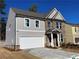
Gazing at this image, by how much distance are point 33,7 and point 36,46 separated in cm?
5083

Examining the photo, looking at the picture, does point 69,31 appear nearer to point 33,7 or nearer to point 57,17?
point 57,17

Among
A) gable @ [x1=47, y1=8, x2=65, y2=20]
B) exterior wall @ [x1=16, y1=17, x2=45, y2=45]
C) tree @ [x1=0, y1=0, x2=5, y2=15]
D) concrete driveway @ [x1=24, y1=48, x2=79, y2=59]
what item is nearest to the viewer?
concrete driveway @ [x1=24, y1=48, x2=79, y2=59]

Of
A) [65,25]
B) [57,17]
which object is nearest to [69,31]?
[65,25]

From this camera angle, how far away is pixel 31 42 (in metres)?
30.5

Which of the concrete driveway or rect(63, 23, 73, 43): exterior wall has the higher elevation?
rect(63, 23, 73, 43): exterior wall

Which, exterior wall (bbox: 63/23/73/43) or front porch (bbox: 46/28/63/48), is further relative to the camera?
exterior wall (bbox: 63/23/73/43)

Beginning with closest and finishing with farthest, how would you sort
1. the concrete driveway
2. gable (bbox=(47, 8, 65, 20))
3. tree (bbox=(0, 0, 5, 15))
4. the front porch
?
the concrete driveway, the front porch, gable (bbox=(47, 8, 65, 20)), tree (bbox=(0, 0, 5, 15))

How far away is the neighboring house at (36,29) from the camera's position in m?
29.4

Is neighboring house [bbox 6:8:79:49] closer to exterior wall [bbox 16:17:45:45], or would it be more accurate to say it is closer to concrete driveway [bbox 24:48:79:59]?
exterior wall [bbox 16:17:45:45]

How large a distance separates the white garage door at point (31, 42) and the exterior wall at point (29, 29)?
59cm

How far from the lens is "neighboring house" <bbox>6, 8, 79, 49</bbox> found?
2936 centimetres

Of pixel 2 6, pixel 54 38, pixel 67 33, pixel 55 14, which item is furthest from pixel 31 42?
pixel 2 6

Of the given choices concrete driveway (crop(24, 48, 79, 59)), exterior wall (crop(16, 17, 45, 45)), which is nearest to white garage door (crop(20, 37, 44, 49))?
A: exterior wall (crop(16, 17, 45, 45))

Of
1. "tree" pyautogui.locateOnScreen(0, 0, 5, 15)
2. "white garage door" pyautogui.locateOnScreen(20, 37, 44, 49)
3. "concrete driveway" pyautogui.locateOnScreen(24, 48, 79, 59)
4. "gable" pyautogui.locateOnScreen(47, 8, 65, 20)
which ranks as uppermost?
"tree" pyautogui.locateOnScreen(0, 0, 5, 15)
